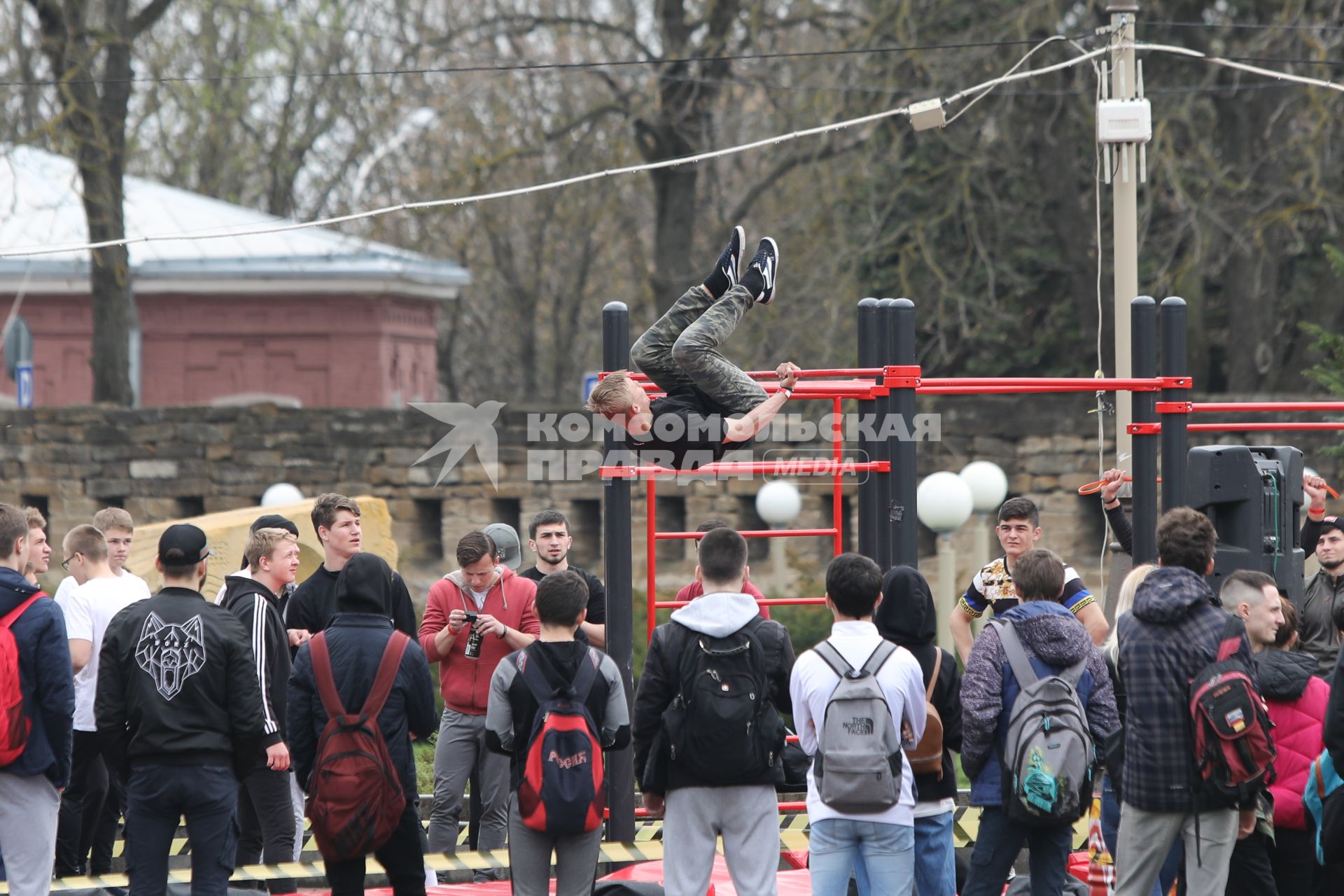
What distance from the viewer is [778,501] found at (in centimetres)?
1408

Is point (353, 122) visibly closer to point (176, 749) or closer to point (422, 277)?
point (422, 277)

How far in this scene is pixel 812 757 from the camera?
16.9 feet

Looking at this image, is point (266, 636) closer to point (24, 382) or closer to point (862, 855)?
point (862, 855)

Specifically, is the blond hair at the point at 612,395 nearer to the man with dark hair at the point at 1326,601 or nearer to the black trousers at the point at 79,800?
the black trousers at the point at 79,800

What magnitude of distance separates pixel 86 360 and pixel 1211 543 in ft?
66.3

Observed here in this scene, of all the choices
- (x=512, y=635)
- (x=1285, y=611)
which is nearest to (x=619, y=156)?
(x=512, y=635)

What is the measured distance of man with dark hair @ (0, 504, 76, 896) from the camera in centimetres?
546

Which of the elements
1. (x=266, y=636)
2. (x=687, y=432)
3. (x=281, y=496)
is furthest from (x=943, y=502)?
(x=266, y=636)

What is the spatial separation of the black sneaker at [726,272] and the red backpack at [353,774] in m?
2.08

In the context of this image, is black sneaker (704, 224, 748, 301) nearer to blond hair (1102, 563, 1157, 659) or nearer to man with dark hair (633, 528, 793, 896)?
man with dark hair (633, 528, 793, 896)

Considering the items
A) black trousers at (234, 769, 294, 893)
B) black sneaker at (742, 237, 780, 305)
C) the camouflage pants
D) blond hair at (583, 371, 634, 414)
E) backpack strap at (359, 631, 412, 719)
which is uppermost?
black sneaker at (742, 237, 780, 305)

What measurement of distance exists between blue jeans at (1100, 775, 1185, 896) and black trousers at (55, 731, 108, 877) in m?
3.85

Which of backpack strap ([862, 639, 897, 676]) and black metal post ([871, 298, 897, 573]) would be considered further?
black metal post ([871, 298, 897, 573])

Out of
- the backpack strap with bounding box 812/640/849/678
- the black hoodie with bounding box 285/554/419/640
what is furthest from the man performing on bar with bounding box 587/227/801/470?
the backpack strap with bounding box 812/640/849/678
